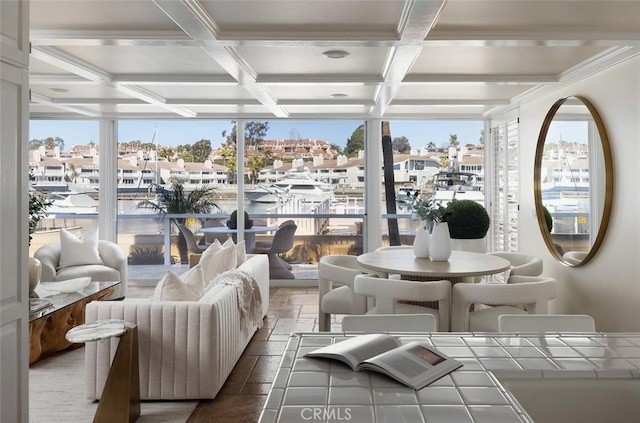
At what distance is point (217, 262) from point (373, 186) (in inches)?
126

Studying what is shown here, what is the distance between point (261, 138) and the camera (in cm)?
732

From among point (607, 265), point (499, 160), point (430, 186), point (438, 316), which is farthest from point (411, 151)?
point (438, 316)

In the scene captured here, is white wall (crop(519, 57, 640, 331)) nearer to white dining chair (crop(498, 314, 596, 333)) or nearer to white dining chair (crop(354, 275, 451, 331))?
white dining chair (crop(354, 275, 451, 331))

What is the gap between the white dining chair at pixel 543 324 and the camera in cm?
211

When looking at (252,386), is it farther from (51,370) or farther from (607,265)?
(607,265)

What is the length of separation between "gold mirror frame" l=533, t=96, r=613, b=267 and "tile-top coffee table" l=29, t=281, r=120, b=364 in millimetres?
4410

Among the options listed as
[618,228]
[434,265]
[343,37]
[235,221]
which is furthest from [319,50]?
[235,221]

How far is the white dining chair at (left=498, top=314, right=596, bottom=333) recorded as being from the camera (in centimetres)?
211

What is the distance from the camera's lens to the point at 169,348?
3.25m

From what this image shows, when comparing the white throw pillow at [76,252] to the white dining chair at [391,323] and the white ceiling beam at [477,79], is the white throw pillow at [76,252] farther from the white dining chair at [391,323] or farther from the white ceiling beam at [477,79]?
the white dining chair at [391,323]

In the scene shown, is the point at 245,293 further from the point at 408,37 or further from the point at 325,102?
the point at 325,102

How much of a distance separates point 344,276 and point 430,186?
12.0ft

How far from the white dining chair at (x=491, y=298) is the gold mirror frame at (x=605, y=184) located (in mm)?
1124

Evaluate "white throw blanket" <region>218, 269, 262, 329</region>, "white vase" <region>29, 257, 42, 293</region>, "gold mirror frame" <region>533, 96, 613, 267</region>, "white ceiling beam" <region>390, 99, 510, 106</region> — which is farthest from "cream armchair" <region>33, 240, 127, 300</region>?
"gold mirror frame" <region>533, 96, 613, 267</region>
